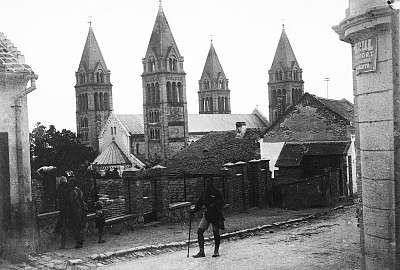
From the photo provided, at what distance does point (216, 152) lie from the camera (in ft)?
112

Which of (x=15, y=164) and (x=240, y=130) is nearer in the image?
(x=15, y=164)

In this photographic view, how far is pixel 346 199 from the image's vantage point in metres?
26.7

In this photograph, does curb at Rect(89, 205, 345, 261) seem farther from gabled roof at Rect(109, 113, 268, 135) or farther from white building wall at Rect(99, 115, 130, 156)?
gabled roof at Rect(109, 113, 268, 135)

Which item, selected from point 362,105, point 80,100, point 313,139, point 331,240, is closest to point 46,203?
point 331,240

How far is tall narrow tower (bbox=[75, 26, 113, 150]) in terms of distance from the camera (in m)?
97.9

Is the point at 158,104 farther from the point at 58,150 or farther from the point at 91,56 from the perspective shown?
the point at 58,150

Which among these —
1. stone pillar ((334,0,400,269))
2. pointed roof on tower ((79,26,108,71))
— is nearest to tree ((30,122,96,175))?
pointed roof on tower ((79,26,108,71))

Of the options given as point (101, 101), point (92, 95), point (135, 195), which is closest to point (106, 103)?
point (101, 101)

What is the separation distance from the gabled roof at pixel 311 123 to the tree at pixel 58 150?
33513 mm

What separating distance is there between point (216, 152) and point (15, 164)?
74.1 feet

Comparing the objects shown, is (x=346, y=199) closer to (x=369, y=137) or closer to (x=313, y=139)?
(x=313, y=139)

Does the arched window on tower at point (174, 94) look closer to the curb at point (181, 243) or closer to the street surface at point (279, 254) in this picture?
the curb at point (181, 243)

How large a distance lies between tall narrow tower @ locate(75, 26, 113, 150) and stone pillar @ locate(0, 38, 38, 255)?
86536 mm

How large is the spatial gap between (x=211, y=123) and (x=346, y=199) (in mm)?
70959
